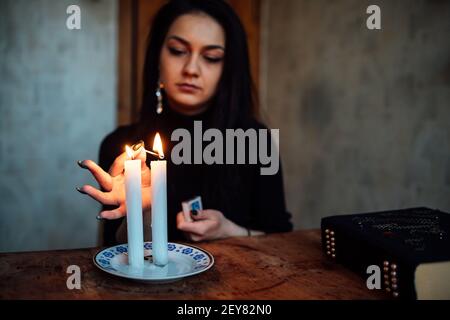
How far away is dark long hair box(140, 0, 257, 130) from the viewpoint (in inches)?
55.7

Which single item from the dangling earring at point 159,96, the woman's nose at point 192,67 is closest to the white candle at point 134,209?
the woman's nose at point 192,67

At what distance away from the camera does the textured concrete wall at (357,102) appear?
1.35m

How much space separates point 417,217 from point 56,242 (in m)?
1.68

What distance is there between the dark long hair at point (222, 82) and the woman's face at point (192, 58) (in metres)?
0.03

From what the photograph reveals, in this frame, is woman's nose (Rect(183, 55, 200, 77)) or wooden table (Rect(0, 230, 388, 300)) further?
woman's nose (Rect(183, 55, 200, 77))

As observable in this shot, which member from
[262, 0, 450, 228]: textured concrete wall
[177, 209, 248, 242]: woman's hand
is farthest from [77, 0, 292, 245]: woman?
[262, 0, 450, 228]: textured concrete wall

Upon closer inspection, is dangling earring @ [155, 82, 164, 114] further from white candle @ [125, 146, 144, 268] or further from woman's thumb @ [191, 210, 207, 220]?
white candle @ [125, 146, 144, 268]

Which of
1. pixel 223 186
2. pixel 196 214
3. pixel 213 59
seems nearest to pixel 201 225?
pixel 196 214

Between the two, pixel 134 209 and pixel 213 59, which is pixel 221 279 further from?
pixel 213 59

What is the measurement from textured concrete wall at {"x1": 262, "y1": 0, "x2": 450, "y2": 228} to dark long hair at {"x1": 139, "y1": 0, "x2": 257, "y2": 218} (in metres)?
0.44

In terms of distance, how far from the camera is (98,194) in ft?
2.42

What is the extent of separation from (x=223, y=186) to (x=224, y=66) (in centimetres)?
39

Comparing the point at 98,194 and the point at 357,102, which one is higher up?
the point at 357,102

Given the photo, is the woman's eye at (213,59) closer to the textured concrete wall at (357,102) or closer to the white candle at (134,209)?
the textured concrete wall at (357,102)
